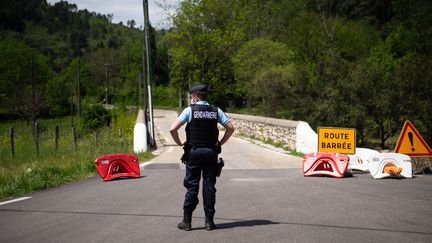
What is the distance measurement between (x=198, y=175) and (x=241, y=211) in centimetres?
136

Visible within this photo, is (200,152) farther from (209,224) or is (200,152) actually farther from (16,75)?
(16,75)

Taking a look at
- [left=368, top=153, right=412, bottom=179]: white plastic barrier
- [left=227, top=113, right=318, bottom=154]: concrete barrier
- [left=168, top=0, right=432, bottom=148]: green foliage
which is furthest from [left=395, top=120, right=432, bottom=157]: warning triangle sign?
[left=168, top=0, right=432, bottom=148]: green foliage

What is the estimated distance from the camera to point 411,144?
12.9 m

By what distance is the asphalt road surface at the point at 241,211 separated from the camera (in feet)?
20.0

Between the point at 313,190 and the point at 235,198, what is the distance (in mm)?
1720

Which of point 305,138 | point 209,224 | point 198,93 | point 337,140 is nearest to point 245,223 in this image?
point 209,224

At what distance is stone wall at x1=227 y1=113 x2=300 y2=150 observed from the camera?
20.6 meters

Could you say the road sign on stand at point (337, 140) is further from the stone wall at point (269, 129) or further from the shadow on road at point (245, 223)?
the shadow on road at point (245, 223)

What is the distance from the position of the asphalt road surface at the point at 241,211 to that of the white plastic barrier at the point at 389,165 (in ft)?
1.01

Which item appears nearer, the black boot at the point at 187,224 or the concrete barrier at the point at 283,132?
the black boot at the point at 187,224

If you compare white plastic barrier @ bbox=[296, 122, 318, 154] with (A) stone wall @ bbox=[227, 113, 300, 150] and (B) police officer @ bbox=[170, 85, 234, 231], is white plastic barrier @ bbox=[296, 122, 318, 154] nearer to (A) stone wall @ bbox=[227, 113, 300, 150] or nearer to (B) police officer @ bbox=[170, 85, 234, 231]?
(A) stone wall @ bbox=[227, 113, 300, 150]

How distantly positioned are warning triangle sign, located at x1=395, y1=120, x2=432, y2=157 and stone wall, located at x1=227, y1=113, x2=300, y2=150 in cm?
699

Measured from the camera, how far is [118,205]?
8.27m

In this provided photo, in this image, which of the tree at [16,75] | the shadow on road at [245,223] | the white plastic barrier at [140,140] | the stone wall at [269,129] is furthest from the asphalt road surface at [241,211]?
the tree at [16,75]
